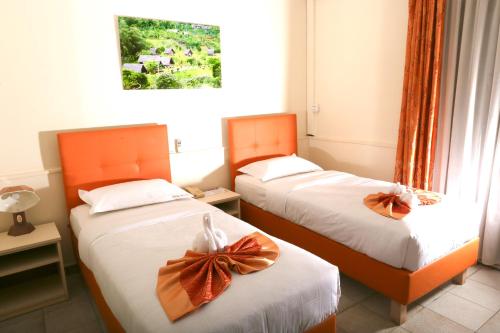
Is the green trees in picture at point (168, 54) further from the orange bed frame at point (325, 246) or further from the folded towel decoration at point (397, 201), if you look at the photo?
the folded towel decoration at point (397, 201)

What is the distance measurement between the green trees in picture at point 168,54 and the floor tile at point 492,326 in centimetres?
278

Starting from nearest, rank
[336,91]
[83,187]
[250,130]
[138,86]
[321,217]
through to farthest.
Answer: [321,217], [83,187], [138,86], [250,130], [336,91]

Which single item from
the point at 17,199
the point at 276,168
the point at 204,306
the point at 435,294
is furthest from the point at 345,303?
the point at 17,199

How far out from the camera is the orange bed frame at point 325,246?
6.80ft

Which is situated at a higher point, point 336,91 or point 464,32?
point 464,32

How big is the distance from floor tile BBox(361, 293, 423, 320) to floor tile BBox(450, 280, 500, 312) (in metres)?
0.39

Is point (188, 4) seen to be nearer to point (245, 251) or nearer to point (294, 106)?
point (294, 106)

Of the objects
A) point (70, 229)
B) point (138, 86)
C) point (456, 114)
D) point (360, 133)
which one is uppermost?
point (138, 86)

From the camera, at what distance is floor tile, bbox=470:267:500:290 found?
2.51 metres

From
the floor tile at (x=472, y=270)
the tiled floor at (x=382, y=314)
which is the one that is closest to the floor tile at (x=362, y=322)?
the tiled floor at (x=382, y=314)

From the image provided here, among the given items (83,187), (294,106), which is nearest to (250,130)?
(294,106)

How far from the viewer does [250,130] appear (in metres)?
3.57

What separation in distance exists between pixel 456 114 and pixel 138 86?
2.63m

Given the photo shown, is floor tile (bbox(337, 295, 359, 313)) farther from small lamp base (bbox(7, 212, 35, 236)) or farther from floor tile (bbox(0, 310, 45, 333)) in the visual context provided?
small lamp base (bbox(7, 212, 35, 236))
